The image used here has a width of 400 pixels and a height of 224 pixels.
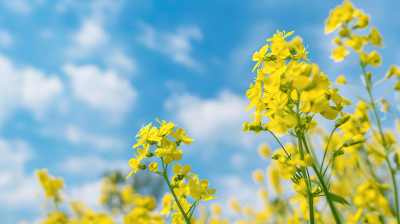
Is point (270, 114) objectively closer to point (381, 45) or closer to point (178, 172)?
point (178, 172)

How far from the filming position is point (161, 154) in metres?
1.07

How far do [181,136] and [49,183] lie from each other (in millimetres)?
3481

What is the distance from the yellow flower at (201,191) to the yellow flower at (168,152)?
12 centimetres

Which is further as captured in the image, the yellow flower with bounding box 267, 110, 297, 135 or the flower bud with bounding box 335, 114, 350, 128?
the flower bud with bounding box 335, 114, 350, 128

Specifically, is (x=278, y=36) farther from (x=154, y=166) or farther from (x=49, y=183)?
(x=49, y=183)

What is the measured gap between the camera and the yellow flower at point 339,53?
162cm

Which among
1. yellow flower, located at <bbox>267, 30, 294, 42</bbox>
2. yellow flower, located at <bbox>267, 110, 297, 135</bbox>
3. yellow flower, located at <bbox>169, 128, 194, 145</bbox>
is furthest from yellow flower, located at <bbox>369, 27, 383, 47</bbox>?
yellow flower, located at <bbox>169, 128, 194, 145</bbox>

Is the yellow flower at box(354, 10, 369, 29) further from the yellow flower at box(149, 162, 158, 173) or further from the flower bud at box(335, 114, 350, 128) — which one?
the yellow flower at box(149, 162, 158, 173)

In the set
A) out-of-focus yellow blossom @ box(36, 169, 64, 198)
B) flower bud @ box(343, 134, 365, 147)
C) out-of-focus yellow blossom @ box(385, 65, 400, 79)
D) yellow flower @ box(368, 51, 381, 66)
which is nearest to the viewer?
flower bud @ box(343, 134, 365, 147)

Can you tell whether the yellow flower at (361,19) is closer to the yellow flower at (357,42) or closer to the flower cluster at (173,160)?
the yellow flower at (357,42)

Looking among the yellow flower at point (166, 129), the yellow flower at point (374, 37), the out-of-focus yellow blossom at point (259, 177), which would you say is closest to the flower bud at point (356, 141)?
the yellow flower at point (166, 129)

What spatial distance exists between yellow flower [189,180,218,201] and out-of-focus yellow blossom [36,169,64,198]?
11.3 ft

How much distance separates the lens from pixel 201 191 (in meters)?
1.15

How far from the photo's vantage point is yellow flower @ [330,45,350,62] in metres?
1.62
